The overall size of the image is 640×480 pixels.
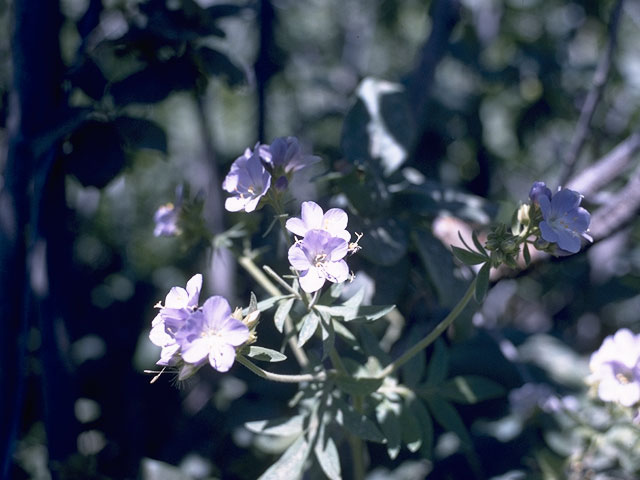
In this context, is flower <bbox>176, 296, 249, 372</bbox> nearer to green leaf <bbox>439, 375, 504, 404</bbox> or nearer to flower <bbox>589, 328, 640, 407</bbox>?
green leaf <bbox>439, 375, 504, 404</bbox>

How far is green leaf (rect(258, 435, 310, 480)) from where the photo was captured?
113 cm

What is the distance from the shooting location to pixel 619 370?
1.37 metres

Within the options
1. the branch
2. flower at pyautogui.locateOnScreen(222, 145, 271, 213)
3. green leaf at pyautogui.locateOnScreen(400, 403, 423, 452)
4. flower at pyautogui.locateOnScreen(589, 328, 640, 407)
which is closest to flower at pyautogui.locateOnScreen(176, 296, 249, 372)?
flower at pyautogui.locateOnScreen(222, 145, 271, 213)

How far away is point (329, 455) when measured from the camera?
1.13 metres

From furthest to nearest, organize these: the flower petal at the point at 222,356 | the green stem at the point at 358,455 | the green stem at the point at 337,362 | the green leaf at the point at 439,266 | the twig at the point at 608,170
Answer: the twig at the point at 608,170 < the green leaf at the point at 439,266 < the green stem at the point at 358,455 < the green stem at the point at 337,362 < the flower petal at the point at 222,356

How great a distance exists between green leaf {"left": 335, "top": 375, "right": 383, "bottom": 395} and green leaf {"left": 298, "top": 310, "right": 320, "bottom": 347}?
0.49 ft

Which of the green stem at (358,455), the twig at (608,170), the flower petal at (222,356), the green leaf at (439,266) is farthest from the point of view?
the twig at (608,170)

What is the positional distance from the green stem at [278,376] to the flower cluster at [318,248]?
152 millimetres

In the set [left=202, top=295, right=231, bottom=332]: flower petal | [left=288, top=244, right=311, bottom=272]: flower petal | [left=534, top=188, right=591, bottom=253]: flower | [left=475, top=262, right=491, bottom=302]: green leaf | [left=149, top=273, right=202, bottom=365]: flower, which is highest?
[left=534, top=188, right=591, bottom=253]: flower

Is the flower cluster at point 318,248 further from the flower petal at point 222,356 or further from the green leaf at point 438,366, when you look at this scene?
the green leaf at point 438,366

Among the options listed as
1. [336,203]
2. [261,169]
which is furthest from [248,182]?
[336,203]

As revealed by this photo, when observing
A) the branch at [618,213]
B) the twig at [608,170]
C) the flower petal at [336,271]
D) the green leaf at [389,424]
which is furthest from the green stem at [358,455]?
the twig at [608,170]

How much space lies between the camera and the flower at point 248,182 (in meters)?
1.11

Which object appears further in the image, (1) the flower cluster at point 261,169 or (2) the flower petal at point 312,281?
(1) the flower cluster at point 261,169
